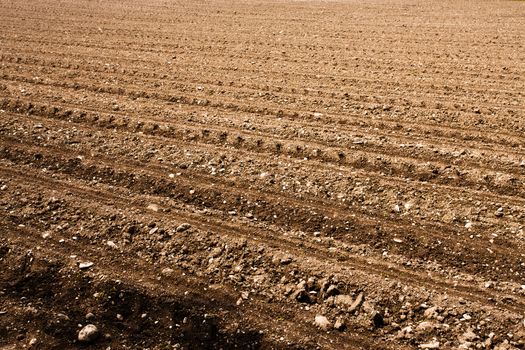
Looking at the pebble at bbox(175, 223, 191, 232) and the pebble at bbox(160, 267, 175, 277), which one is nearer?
the pebble at bbox(160, 267, 175, 277)

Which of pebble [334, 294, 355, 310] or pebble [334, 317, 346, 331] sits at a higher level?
pebble [334, 294, 355, 310]

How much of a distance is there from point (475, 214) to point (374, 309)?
2390mm

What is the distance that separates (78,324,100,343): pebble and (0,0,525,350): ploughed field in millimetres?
36

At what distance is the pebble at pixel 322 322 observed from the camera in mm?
4562

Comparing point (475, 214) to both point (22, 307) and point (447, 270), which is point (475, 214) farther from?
point (22, 307)

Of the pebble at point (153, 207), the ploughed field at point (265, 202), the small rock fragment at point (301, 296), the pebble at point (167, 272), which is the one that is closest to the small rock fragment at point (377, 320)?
the ploughed field at point (265, 202)

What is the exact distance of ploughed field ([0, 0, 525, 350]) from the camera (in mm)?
4684

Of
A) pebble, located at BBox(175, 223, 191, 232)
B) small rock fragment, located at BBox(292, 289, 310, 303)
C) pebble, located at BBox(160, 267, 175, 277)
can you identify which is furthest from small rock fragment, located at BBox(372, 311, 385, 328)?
pebble, located at BBox(175, 223, 191, 232)

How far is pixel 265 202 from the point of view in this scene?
6.48m

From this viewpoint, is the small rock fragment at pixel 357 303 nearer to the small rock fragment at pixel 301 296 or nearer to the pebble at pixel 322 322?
the pebble at pixel 322 322

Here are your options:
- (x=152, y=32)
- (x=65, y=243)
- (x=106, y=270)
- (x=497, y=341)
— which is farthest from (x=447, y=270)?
(x=152, y=32)

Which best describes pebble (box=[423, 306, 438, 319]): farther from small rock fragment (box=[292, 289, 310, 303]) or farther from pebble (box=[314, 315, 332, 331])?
small rock fragment (box=[292, 289, 310, 303])

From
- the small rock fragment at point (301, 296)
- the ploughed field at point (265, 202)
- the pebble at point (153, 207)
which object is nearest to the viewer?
the ploughed field at point (265, 202)

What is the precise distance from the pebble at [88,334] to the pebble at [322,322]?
2365 millimetres
